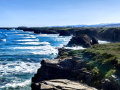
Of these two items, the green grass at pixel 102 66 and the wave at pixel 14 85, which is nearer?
the green grass at pixel 102 66

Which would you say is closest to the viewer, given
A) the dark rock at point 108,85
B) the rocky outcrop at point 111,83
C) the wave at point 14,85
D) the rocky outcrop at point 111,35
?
the rocky outcrop at point 111,83

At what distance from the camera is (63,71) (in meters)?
20.5

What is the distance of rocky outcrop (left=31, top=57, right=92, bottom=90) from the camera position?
1922 cm

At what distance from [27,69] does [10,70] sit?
12.3 feet

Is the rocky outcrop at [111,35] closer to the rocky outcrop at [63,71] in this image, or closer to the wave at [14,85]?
the rocky outcrop at [63,71]

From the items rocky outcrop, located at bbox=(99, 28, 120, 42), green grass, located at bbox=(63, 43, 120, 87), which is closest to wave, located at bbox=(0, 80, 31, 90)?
green grass, located at bbox=(63, 43, 120, 87)

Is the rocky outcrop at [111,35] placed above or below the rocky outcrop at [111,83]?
above

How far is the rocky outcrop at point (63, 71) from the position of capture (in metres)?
19.2

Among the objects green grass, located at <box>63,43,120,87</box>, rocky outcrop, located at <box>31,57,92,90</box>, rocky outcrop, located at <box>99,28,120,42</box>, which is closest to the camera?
green grass, located at <box>63,43,120,87</box>

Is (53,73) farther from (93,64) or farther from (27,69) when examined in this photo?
(27,69)

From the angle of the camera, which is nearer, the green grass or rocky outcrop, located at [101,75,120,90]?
rocky outcrop, located at [101,75,120,90]

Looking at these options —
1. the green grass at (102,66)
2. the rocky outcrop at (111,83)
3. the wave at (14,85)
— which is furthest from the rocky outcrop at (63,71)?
the wave at (14,85)

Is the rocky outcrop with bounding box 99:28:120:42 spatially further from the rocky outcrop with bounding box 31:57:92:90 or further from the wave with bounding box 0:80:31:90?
the wave with bounding box 0:80:31:90

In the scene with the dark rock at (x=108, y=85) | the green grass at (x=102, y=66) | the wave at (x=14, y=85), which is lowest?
the wave at (x=14, y=85)
